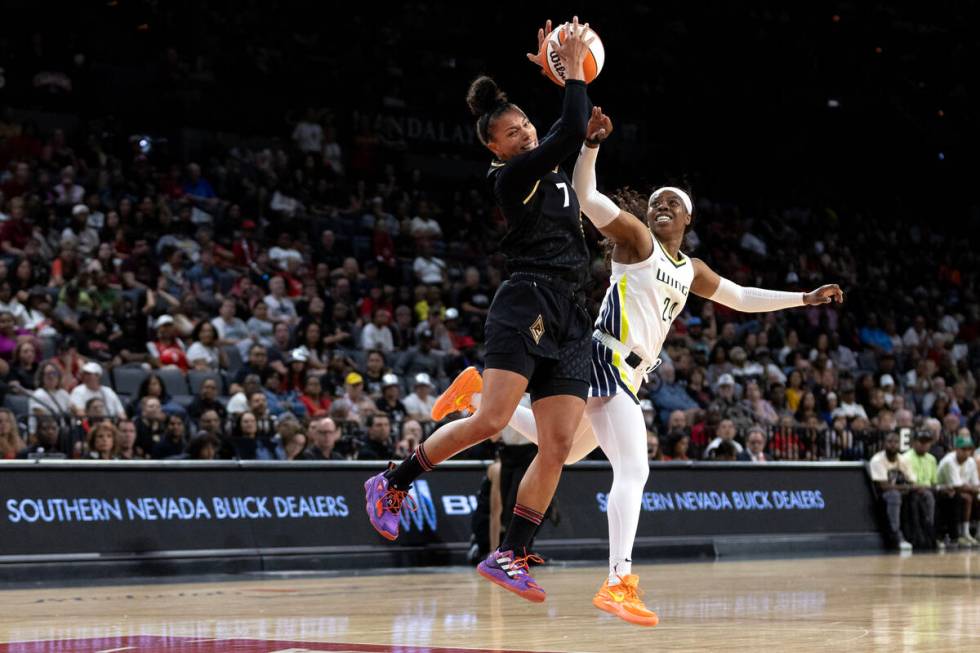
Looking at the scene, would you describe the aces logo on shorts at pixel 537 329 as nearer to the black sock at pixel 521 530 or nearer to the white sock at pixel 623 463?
the white sock at pixel 623 463

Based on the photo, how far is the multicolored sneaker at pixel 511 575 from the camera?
260 inches

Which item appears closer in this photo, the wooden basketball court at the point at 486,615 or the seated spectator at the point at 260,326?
the wooden basketball court at the point at 486,615

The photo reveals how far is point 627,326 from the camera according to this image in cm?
730

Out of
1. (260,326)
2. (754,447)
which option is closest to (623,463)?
(260,326)

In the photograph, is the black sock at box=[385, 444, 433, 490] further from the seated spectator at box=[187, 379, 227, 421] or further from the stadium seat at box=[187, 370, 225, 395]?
the stadium seat at box=[187, 370, 225, 395]

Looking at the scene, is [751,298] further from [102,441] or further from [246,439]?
[246,439]

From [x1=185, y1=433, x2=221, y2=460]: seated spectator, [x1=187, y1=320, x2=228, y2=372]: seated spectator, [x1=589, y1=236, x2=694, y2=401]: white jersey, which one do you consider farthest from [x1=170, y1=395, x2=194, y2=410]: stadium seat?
[x1=589, y1=236, x2=694, y2=401]: white jersey

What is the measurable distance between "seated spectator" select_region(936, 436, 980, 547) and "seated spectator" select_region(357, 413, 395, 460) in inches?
346

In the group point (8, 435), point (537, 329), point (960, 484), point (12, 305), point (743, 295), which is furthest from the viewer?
point (960, 484)

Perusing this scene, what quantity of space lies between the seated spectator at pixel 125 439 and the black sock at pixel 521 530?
272 inches

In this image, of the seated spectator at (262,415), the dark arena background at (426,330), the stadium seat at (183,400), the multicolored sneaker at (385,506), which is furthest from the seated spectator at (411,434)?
the multicolored sneaker at (385,506)

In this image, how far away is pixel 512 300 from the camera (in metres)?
6.66

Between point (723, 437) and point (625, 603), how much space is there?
10788 millimetres

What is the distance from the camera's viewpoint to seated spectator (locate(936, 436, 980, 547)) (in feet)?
64.0
